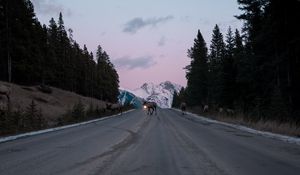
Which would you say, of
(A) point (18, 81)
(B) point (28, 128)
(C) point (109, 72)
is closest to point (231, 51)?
(A) point (18, 81)

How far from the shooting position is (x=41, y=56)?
227ft

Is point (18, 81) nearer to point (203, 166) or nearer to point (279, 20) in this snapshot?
point (279, 20)

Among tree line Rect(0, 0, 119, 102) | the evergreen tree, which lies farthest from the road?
the evergreen tree

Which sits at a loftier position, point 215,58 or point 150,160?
point 215,58

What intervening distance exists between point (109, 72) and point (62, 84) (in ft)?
136

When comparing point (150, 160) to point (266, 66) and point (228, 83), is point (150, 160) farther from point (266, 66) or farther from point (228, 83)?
point (228, 83)

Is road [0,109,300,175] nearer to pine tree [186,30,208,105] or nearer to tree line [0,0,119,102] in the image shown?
tree line [0,0,119,102]

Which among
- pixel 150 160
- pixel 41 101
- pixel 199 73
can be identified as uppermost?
pixel 199 73

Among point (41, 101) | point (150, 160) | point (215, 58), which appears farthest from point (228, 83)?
point (150, 160)

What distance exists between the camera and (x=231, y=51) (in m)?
78.9

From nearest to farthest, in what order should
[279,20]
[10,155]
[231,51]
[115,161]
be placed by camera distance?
[115,161], [10,155], [279,20], [231,51]

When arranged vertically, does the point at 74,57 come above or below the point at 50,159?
above

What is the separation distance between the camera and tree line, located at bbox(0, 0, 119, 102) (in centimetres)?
5853

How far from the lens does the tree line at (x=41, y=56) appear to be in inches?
2304
